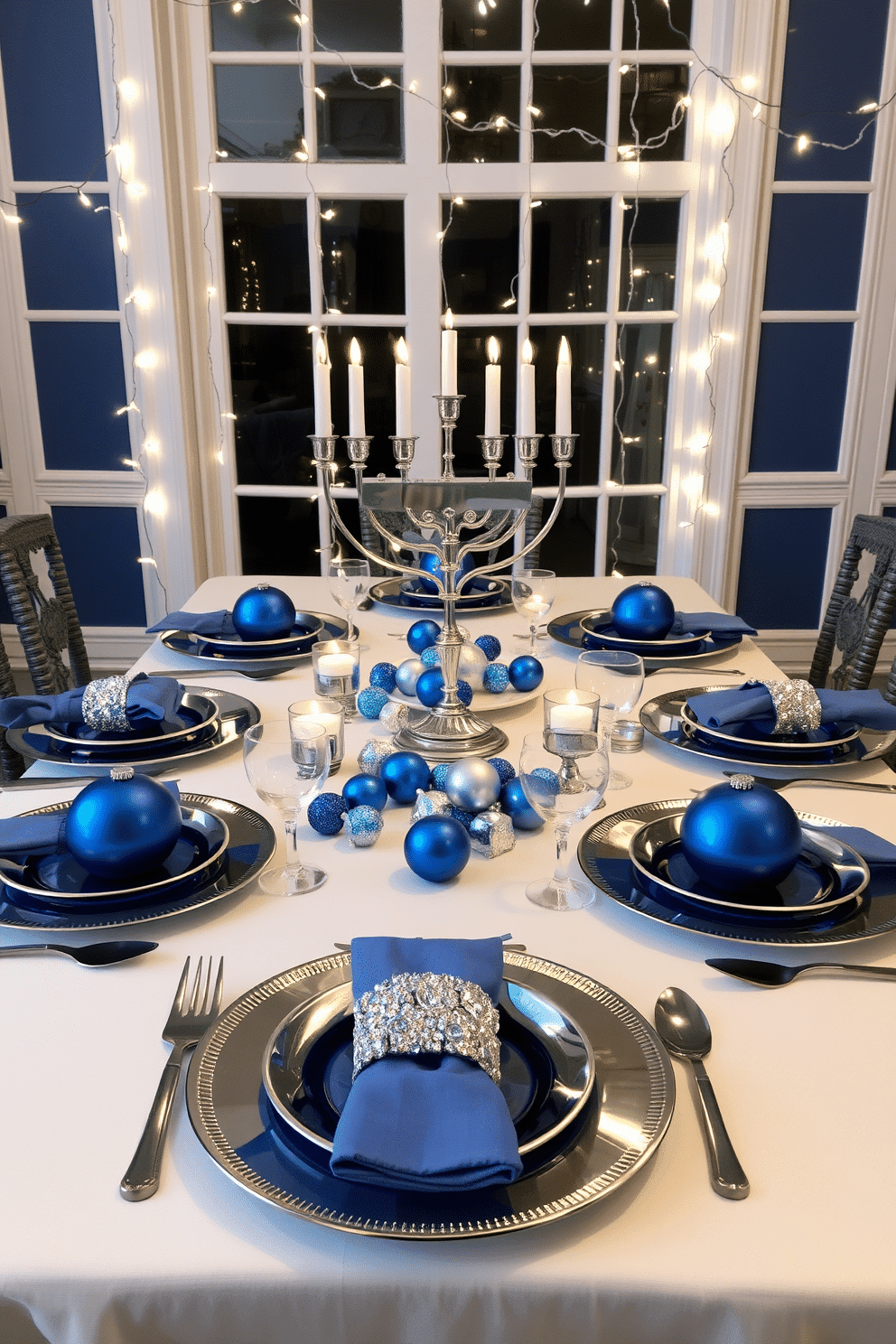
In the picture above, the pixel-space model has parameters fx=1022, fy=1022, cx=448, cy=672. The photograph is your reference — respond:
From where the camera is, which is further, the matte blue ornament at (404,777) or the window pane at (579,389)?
the window pane at (579,389)

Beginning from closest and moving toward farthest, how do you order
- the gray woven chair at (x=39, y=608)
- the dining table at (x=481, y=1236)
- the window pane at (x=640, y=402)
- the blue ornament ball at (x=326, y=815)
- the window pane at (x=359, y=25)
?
the dining table at (x=481, y=1236)
the blue ornament ball at (x=326, y=815)
the gray woven chair at (x=39, y=608)
the window pane at (x=359, y=25)
the window pane at (x=640, y=402)

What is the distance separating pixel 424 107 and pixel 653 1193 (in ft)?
9.90

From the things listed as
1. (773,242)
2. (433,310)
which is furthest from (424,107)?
(773,242)

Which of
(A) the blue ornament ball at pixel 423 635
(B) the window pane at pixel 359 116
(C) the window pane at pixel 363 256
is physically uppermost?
(B) the window pane at pixel 359 116

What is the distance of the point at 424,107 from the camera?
290 centimetres

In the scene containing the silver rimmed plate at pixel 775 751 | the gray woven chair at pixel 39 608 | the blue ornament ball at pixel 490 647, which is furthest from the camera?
the gray woven chair at pixel 39 608

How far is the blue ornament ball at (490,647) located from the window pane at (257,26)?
7.45ft

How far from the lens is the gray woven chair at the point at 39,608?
5.23ft

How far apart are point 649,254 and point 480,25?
30.8 inches

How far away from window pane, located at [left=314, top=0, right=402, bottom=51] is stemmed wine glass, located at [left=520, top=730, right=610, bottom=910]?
2.71 m

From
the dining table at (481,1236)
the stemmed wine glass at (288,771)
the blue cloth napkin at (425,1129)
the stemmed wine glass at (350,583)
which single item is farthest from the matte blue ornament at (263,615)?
the blue cloth napkin at (425,1129)

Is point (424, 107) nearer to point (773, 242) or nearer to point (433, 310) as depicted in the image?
point (433, 310)

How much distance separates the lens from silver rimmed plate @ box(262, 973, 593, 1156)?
0.58 meters

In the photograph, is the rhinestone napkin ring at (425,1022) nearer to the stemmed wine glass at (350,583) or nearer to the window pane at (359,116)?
the stemmed wine glass at (350,583)
